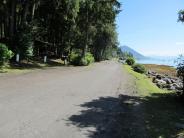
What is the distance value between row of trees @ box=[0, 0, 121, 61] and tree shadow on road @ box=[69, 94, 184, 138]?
69.9ft

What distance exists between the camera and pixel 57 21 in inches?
1907

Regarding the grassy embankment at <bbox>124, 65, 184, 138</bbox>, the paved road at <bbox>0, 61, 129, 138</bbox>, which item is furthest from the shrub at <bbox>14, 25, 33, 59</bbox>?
the grassy embankment at <bbox>124, 65, 184, 138</bbox>

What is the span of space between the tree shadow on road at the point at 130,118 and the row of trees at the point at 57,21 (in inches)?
839

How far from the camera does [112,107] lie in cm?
1281

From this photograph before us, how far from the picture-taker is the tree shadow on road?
29.7 ft

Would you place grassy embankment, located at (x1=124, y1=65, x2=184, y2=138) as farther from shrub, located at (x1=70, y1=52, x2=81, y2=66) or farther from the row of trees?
shrub, located at (x1=70, y1=52, x2=81, y2=66)

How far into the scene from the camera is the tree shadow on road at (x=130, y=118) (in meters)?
9.06

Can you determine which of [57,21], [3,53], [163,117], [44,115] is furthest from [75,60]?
[44,115]

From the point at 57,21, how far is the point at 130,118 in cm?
3896

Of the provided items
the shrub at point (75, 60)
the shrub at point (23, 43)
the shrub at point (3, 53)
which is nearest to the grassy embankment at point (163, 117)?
the shrub at point (3, 53)

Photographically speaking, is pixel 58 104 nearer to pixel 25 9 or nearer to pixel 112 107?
pixel 112 107

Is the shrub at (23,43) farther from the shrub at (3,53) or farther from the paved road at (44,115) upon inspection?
the paved road at (44,115)

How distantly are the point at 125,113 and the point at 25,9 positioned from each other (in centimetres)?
2598

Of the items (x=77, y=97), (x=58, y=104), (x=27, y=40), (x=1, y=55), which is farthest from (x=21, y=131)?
(x=27, y=40)
